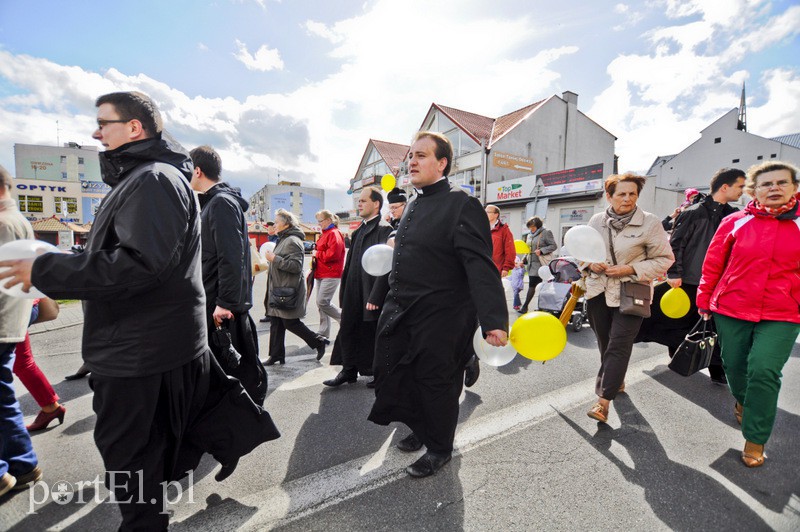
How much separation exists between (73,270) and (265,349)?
409 centimetres

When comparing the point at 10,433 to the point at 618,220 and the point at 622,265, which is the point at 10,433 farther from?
the point at 618,220

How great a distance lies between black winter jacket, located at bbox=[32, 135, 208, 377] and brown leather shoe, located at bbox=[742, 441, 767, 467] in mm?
3426

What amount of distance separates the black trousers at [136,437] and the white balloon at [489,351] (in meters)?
1.74

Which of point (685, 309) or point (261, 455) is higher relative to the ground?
point (685, 309)

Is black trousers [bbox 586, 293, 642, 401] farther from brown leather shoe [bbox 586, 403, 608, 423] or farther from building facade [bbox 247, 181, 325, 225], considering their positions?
building facade [bbox 247, 181, 325, 225]

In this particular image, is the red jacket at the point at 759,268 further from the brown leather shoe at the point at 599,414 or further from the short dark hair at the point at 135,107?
the short dark hair at the point at 135,107

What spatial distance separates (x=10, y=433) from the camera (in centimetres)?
215

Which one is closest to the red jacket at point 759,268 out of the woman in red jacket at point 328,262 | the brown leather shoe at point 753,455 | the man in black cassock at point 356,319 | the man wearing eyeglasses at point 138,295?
the brown leather shoe at point 753,455

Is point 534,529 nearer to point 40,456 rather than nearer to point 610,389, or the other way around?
point 610,389

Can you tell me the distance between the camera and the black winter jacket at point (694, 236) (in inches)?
153

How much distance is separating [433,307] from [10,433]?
8.39 feet

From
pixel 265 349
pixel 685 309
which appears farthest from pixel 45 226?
pixel 685 309

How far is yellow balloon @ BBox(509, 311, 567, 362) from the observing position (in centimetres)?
235

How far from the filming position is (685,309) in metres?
3.79
